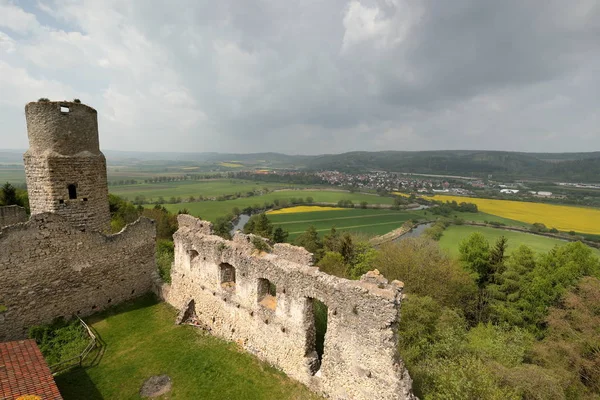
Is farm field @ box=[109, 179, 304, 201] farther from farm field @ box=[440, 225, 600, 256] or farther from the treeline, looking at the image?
farm field @ box=[440, 225, 600, 256]

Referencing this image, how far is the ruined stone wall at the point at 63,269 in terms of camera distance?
11.9m

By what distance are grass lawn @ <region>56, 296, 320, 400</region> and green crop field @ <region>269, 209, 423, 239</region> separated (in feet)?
130

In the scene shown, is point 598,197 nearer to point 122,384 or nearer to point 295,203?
point 295,203

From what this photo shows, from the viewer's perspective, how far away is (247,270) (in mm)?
11984

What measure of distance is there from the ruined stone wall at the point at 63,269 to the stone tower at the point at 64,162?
3.91 ft

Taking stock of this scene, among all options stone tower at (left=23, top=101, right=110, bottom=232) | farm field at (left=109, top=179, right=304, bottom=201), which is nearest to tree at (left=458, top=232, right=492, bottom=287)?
stone tower at (left=23, top=101, right=110, bottom=232)

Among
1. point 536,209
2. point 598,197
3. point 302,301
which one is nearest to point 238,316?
point 302,301

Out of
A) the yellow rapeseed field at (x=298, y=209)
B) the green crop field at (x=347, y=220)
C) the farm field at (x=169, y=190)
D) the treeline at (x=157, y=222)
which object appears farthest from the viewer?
the farm field at (x=169, y=190)

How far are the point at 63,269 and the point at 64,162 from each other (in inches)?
197

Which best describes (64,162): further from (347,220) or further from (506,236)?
(506,236)

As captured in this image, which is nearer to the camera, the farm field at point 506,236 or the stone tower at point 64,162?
the stone tower at point 64,162

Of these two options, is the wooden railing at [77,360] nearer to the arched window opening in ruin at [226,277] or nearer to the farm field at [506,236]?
the arched window opening in ruin at [226,277]

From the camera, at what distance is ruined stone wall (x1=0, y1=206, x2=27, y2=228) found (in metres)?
16.5

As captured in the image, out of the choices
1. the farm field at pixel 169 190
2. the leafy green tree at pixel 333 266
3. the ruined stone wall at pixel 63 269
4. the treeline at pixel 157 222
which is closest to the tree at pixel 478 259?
the leafy green tree at pixel 333 266
